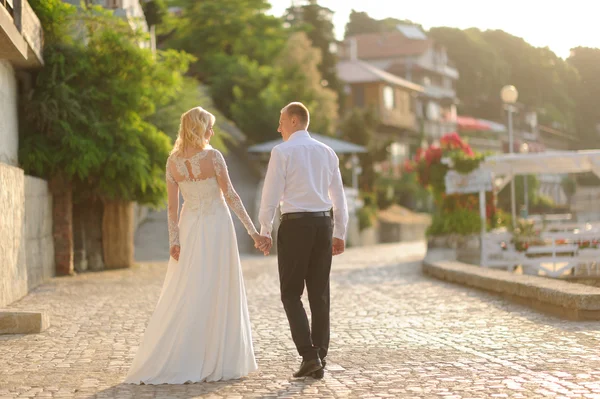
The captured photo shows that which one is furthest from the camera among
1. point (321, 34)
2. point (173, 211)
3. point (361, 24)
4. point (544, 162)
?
point (361, 24)

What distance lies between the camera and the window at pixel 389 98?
230 feet

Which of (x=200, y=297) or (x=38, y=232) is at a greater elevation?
(x=38, y=232)

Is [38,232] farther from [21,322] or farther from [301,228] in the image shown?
[301,228]

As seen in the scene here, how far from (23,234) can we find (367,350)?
8.58m

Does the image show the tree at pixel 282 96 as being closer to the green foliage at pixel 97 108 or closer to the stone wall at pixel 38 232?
the green foliage at pixel 97 108

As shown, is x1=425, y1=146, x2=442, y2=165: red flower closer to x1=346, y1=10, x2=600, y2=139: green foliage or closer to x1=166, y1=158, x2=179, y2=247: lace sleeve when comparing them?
x1=346, y1=10, x2=600, y2=139: green foliage

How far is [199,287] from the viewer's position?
7.98 m

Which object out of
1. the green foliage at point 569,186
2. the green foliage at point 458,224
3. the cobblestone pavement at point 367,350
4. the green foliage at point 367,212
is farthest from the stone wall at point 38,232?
the green foliage at point 569,186

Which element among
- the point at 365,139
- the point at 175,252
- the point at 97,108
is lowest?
the point at 175,252

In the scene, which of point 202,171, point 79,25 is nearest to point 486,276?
point 202,171

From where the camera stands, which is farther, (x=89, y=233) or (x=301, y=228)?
(x=89, y=233)

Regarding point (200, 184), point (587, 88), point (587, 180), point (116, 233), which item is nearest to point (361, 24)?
point (587, 180)

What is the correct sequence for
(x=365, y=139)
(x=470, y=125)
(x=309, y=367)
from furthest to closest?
(x=470, y=125) < (x=365, y=139) < (x=309, y=367)

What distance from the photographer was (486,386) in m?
7.16
